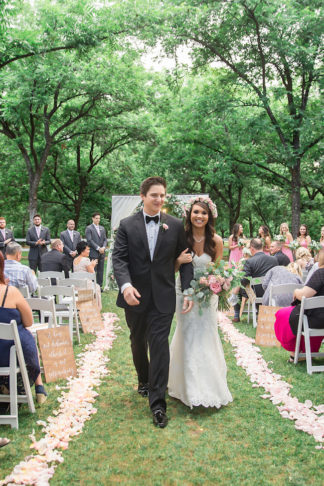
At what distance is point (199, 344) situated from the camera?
4.40m

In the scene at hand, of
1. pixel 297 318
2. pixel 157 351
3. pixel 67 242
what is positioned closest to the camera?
pixel 157 351

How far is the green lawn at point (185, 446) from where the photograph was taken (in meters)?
3.11

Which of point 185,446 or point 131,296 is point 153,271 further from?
point 185,446

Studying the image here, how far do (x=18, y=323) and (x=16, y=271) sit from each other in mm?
2003

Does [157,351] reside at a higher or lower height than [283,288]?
→ lower

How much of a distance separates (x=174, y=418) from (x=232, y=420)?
53 centimetres

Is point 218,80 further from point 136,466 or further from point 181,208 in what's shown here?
point 136,466

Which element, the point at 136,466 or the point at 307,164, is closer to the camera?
the point at 136,466

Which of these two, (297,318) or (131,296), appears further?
(297,318)

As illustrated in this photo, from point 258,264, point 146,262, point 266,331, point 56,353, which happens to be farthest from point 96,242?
point 146,262

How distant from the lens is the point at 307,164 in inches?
907

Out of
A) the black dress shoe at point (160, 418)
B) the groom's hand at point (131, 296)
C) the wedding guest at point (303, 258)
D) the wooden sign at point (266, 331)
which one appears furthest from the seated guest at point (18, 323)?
the wedding guest at point (303, 258)

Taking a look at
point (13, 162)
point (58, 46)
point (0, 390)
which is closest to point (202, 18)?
point (58, 46)

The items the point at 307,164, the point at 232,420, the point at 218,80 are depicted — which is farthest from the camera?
the point at 307,164
